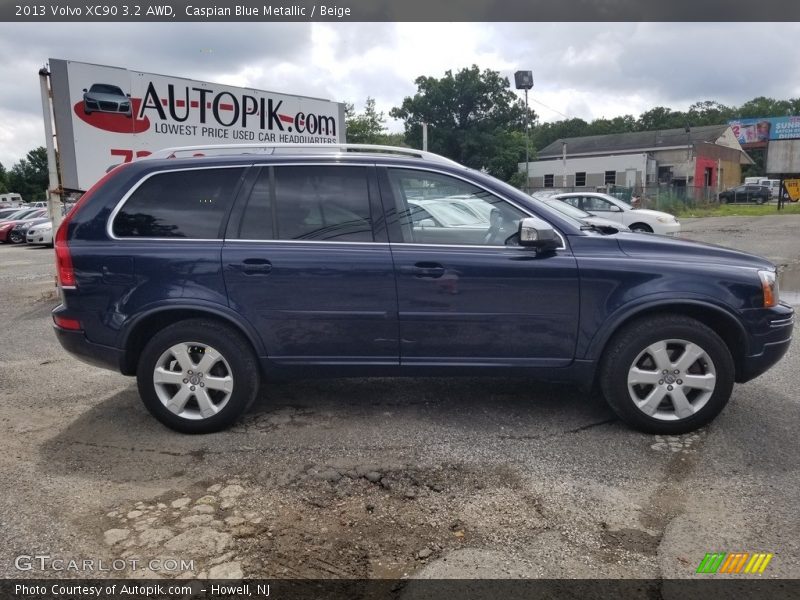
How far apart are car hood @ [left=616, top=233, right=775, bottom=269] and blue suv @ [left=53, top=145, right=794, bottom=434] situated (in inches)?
0.6

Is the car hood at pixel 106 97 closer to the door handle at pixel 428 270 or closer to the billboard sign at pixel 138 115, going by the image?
the billboard sign at pixel 138 115

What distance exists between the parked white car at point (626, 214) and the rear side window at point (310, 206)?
1280 centimetres

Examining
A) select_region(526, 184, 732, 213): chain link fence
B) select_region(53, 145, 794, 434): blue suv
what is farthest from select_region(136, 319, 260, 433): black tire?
select_region(526, 184, 732, 213): chain link fence

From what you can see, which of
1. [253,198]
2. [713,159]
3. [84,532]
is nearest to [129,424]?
[84,532]

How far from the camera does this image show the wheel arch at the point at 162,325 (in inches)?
157

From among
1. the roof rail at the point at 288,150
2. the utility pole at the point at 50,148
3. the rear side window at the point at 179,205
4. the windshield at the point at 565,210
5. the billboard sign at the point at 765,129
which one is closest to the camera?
the rear side window at the point at 179,205

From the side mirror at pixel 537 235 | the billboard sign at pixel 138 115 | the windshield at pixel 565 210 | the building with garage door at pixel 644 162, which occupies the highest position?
the building with garage door at pixel 644 162

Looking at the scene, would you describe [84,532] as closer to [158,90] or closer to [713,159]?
[158,90]

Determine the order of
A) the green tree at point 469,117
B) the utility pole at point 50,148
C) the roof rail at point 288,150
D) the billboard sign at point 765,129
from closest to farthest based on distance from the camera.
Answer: the roof rail at point 288,150 → the utility pole at point 50,148 → the green tree at point 469,117 → the billboard sign at point 765,129

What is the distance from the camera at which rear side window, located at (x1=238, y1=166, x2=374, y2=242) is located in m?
4.05

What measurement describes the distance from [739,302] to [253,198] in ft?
10.5

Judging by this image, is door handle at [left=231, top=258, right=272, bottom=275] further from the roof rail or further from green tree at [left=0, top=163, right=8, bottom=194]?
green tree at [left=0, top=163, right=8, bottom=194]

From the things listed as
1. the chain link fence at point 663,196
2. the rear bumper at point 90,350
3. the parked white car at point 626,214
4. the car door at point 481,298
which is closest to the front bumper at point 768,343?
the car door at point 481,298

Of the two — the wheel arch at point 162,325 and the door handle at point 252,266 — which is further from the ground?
the door handle at point 252,266
